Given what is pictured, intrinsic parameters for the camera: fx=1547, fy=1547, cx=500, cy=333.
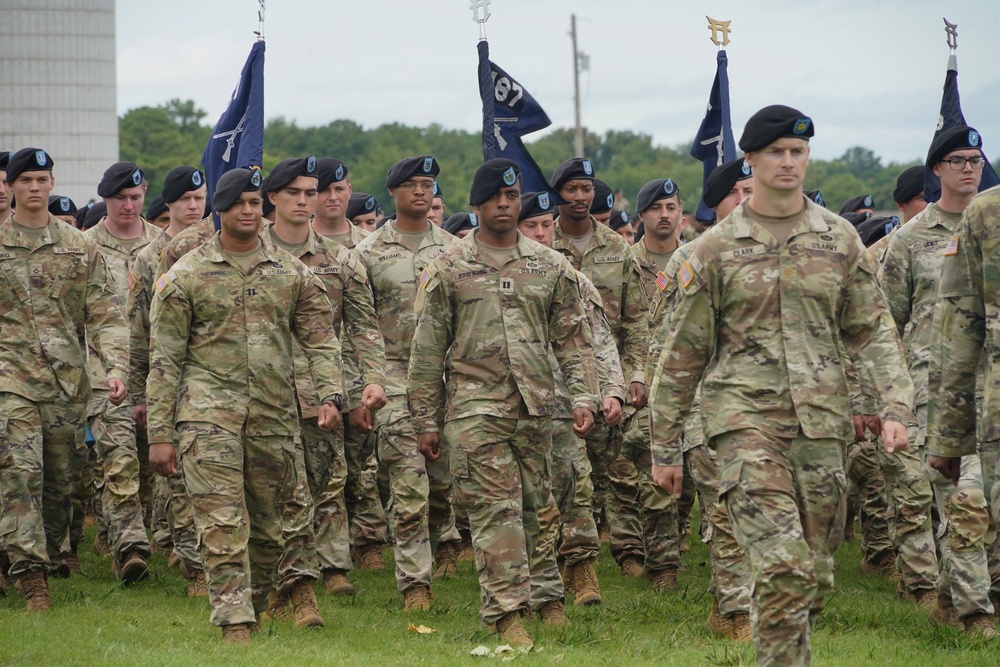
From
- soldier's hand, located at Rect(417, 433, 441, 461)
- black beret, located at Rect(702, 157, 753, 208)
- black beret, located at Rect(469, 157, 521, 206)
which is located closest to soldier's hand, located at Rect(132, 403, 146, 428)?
soldier's hand, located at Rect(417, 433, 441, 461)

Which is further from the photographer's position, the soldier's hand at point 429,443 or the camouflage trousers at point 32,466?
the camouflage trousers at point 32,466

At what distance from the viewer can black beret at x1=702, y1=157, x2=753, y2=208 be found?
33.7 feet

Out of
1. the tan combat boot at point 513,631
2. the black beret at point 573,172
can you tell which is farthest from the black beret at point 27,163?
Answer: the tan combat boot at point 513,631

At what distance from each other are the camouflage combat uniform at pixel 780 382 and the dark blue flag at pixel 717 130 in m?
5.52

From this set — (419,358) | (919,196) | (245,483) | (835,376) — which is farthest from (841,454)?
(919,196)

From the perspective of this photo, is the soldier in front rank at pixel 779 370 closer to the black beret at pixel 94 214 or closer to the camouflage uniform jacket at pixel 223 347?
the camouflage uniform jacket at pixel 223 347

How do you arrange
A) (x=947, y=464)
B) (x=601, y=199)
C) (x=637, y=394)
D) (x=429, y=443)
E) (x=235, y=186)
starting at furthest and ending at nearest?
(x=601, y=199) → (x=637, y=394) → (x=429, y=443) → (x=235, y=186) → (x=947, y=464)

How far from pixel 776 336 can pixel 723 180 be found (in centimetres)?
352

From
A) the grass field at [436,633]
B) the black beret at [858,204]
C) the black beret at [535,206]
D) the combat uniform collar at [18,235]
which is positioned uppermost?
the black beret at [858,204]

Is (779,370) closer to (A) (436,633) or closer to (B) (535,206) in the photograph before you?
(A) (436,633)

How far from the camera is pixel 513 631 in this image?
8625mm

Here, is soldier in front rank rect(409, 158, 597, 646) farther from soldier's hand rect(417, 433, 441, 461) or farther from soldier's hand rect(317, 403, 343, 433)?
soldier's hand rect(317, 403, 343, 433)

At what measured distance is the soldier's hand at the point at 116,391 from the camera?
397 inches

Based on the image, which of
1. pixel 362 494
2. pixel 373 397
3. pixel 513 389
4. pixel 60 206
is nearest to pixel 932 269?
pixel 513 389
